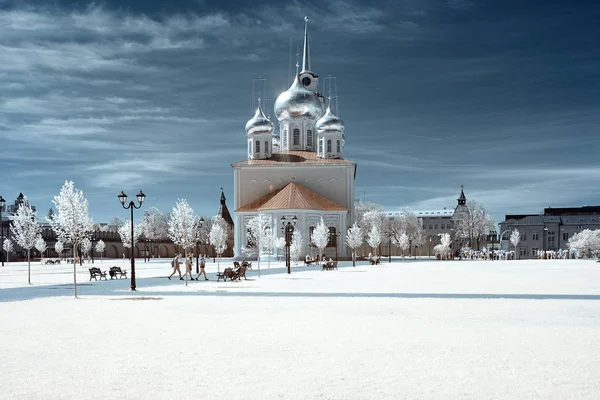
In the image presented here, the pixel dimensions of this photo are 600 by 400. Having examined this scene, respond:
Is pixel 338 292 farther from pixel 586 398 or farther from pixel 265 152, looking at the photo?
pixel 265 152

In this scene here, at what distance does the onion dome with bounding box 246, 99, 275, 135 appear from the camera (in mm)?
76000

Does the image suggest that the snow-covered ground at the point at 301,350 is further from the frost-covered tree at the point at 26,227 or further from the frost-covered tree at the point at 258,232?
the frost-covered tree at the point at 258,232

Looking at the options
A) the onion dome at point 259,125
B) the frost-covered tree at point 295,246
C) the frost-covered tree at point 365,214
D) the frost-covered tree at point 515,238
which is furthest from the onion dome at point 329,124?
the frost-covered tree at point 515,238

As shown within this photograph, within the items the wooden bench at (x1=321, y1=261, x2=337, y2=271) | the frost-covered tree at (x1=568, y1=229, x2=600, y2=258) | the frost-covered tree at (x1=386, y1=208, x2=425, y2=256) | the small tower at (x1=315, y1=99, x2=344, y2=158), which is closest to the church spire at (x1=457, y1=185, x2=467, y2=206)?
the frost-covered tree at (x1=386, y1=208, x2=425, y2=256)

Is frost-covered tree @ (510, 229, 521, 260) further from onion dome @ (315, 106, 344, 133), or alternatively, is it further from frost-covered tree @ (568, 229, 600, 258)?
onion dome @ (315, 106, 344, 133)

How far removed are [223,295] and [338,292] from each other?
166 inches

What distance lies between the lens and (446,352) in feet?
31.2

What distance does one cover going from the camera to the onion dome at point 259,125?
76.0 meters

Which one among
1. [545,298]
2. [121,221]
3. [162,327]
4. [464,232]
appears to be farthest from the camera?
[121,221]

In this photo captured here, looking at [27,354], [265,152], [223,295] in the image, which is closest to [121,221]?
[265,152]

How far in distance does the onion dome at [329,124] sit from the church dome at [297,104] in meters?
4.53

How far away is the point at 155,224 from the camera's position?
5032 inches

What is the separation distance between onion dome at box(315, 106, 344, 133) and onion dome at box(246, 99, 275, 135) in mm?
6200

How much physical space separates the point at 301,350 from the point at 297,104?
71.5 meters
